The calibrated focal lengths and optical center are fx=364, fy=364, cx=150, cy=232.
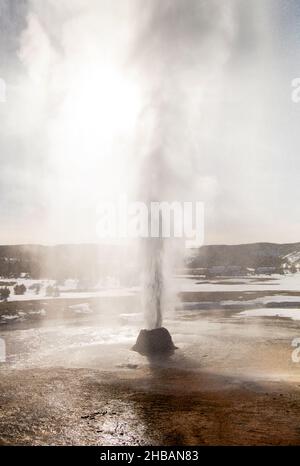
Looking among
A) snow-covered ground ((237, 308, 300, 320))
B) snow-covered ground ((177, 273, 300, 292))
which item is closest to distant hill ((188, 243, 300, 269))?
snow-covered ground ((177, 273, 300, 292))

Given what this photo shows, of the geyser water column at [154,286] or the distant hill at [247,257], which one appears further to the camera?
the distant hill at [247,257]

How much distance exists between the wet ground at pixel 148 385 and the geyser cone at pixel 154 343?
1.77 feet

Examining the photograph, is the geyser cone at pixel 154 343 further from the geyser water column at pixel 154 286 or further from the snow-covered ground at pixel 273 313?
the snow-covered ground at pixel 273 313

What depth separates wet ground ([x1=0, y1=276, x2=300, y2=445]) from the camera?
27.9ft

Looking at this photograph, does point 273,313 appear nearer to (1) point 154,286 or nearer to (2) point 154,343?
(1) point 154,286

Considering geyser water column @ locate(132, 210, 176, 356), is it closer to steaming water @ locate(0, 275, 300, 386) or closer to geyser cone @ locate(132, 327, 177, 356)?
geyser cone @ locate(132, 327, 177, 356)

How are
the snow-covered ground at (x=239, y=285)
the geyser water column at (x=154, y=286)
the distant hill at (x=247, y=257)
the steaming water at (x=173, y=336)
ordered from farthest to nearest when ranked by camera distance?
the distant hill at (x=247, y=257)
the snow-covered ground at (x=239, y=285)
the geyser water column at (x=154, y=286)
the steaming water at (x=173, y=336)

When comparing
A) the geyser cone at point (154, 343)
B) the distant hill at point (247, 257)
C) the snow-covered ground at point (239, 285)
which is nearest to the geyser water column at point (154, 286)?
the geyser cone at point (154, 343)

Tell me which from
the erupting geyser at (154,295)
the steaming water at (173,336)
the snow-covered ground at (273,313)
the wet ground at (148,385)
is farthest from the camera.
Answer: the snow-covered ground at (273,313)

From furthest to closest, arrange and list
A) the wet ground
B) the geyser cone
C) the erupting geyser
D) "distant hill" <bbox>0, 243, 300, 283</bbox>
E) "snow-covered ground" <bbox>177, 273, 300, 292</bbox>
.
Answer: "distant hill" <bbox>0, 243, 300, 283</bbox>
"snow-covered ground" <bbox>177, 273, 300, 292</bbox>
the erupting geyser
the geyser cone
the wet ground

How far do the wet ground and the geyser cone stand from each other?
0.54 metres

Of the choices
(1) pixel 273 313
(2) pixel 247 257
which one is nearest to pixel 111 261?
(2) pixel 247 257

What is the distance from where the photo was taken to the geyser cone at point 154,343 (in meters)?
17.1
